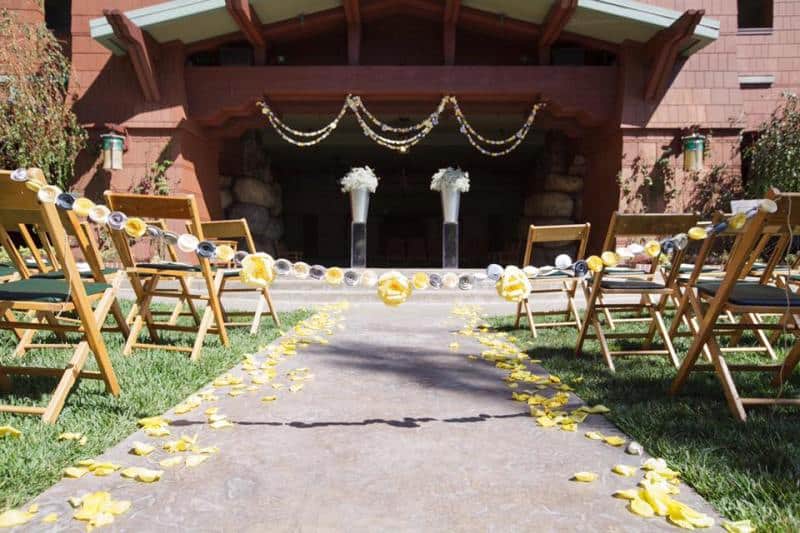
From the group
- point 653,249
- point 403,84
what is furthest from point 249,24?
point 653,249

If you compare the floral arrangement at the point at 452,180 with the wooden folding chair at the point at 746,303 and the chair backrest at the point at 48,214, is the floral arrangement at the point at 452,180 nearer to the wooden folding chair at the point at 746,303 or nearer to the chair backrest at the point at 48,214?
the wooden folding chair at the point at 746,303

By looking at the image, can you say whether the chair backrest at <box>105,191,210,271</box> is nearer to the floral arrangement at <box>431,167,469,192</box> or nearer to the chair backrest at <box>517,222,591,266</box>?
the chair backrest at <box>517,222,591,266</box>

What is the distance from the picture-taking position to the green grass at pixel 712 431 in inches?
59.8

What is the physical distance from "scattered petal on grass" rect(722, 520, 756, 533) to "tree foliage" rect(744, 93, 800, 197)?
928 centimetres

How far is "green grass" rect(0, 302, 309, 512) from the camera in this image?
1.66 meters

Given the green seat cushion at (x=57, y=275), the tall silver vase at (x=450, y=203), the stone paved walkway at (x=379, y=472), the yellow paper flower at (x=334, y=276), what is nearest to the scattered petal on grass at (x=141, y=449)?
the stone paved walkway at (x=379, y=472)

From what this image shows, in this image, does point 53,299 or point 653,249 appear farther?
point 653,249

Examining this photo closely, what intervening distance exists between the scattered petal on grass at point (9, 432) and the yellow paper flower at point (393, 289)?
1414mm

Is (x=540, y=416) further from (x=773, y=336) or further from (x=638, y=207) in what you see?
(x=638, y=207)

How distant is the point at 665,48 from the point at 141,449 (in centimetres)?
954

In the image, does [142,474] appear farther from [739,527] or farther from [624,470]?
[739,527]

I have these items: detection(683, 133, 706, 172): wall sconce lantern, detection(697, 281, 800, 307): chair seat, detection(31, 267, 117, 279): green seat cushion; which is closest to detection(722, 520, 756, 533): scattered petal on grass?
detection(697, 281, 800, 307): chair seat

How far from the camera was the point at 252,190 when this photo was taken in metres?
12.4

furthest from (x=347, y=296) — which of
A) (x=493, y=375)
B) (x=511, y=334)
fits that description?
(x=493, y=375)
